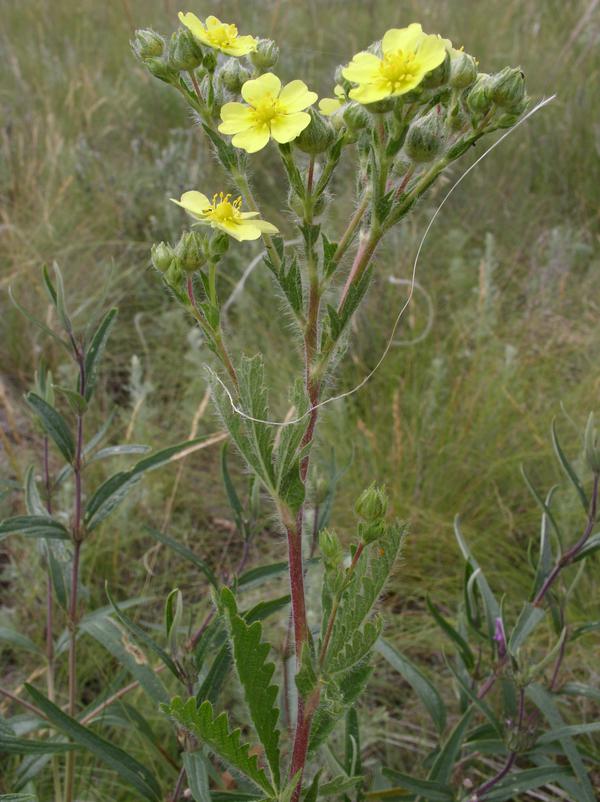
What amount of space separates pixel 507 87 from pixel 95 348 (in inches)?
28.7

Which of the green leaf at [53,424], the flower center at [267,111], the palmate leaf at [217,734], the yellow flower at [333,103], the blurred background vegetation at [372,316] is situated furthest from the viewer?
the blurred background vegetation at [372,316]

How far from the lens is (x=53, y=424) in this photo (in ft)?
4.04

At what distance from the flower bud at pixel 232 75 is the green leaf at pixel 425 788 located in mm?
963

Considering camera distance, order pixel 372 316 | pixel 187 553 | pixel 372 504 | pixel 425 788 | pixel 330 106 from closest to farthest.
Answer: pixel 372 504 → pixel 330 106 → pixel 425 788 → pixel 187 553 → pixel 372 316

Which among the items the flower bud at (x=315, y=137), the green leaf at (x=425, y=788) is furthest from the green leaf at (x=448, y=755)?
the flower bud at (x=315, y=137)


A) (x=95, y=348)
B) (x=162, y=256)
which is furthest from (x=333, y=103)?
(x=95, y=348)

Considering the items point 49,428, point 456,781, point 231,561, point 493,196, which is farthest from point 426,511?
point 493,196

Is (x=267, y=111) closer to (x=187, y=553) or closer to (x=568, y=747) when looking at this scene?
(x=187, y=553)

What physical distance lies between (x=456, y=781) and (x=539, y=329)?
1728mm

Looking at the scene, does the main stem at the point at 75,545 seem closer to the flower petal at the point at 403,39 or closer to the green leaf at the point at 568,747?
the flower petal at the point at 403,39

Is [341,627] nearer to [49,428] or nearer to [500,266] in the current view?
[49,428]

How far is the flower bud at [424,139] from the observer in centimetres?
86

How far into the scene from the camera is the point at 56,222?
3.27m

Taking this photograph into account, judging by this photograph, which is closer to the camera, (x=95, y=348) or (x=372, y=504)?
(x=372, y=504)
